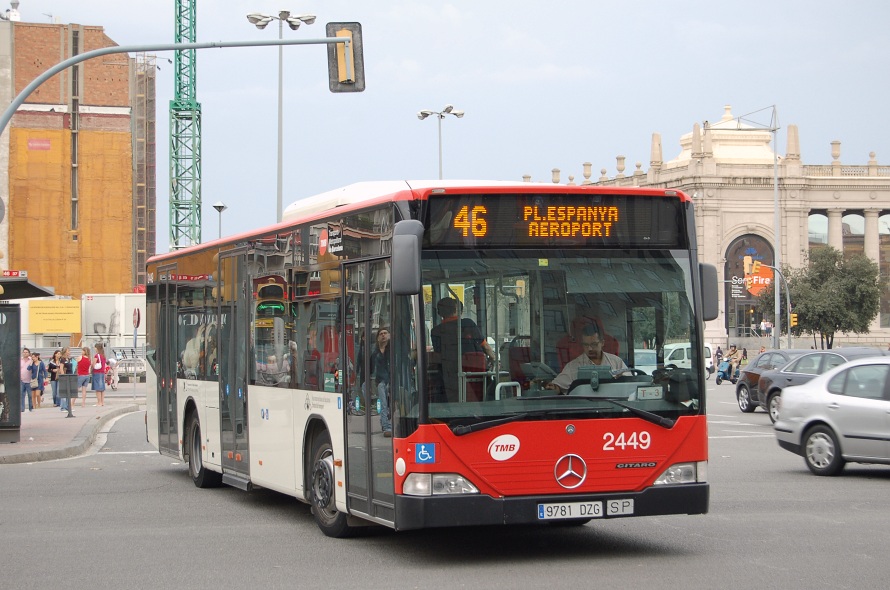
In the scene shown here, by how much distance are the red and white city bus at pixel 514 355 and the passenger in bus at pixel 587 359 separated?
0.04 ft

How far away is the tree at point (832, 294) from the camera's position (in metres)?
85.8

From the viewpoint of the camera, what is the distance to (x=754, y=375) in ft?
98.6

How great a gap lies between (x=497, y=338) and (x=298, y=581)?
7.12ft

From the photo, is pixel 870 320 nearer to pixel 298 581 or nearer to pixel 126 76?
pixel 126 76

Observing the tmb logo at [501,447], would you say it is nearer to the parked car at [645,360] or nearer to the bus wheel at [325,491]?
the parked car at [645,360]

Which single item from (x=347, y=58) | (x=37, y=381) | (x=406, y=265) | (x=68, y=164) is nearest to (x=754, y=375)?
(x=347, y=58)

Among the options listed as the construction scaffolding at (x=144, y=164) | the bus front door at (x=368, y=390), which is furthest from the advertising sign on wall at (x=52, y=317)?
the bus front door at (x=368, y=390)

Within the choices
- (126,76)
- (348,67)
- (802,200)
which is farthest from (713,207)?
(348,67)

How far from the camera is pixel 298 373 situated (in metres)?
11.2

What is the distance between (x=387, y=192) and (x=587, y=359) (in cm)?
265

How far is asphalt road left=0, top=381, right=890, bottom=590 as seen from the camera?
8.64 meters

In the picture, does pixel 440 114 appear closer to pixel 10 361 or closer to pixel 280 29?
pixel 280 29

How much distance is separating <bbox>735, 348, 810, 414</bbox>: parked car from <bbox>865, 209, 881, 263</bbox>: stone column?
77.5 metres

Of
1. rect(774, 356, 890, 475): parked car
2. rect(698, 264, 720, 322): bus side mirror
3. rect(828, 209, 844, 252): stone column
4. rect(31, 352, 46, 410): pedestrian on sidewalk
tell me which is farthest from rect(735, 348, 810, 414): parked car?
rect(828, 209, 844, 252): stone column
